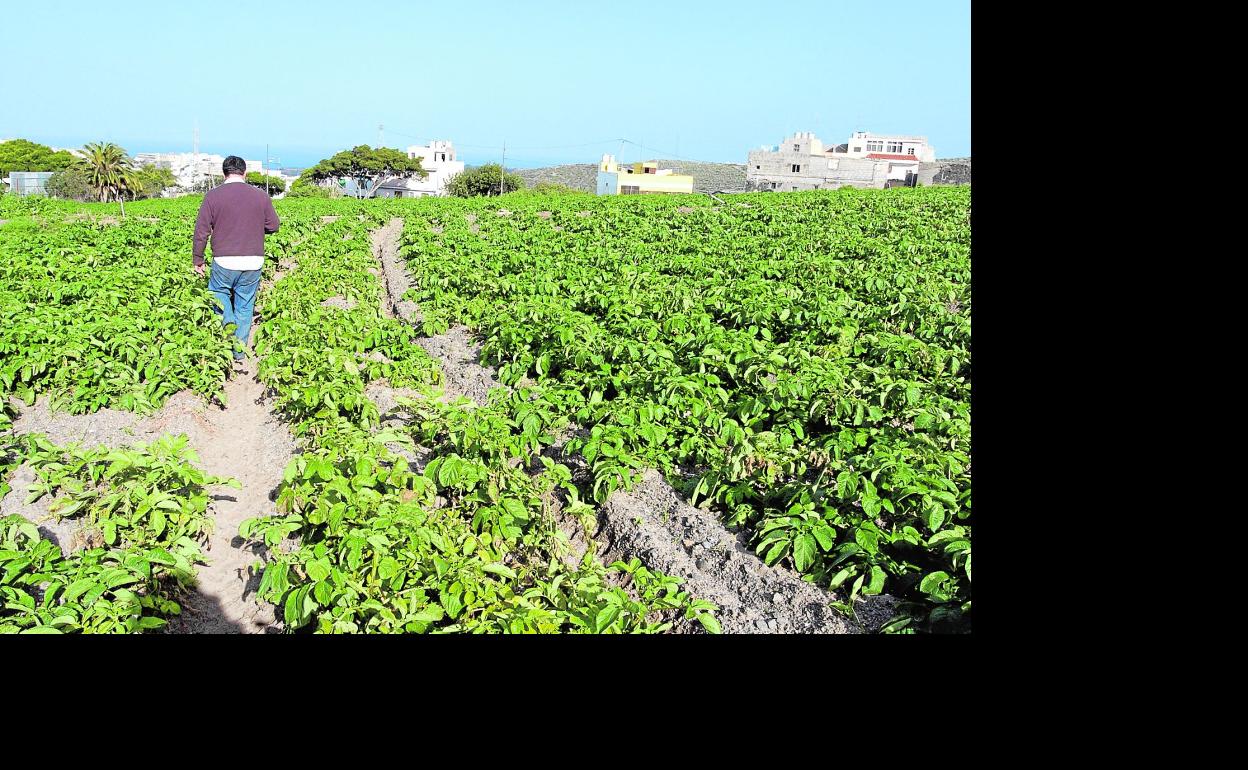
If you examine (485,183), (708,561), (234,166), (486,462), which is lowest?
(708,561)

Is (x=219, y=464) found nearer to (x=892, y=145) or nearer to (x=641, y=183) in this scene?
(x=641, y=183)

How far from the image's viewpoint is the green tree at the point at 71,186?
42031 millimetres

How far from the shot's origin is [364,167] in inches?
2532

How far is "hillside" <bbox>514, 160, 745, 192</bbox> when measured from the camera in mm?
80062

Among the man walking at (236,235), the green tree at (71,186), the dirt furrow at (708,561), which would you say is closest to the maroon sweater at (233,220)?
the man walking at (236,235)

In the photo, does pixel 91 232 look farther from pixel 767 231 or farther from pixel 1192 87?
pixel 1192 87

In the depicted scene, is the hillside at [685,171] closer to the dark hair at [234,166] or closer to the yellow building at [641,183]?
the yellow building at [641,183]

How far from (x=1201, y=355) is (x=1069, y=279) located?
0.45 feet

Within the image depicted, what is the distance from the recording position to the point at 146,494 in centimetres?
355

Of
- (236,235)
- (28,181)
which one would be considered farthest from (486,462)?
(28,181)

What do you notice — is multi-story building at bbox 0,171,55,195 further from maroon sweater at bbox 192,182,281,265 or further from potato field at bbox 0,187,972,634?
maroon sweater at bbox 192,182,281,265

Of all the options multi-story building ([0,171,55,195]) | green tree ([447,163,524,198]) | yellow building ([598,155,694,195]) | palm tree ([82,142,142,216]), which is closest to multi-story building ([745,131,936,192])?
yellow building ([598,155,694,195])

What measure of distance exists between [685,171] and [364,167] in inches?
1351

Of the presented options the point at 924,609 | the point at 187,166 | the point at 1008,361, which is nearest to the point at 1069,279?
the point at 1008,361
